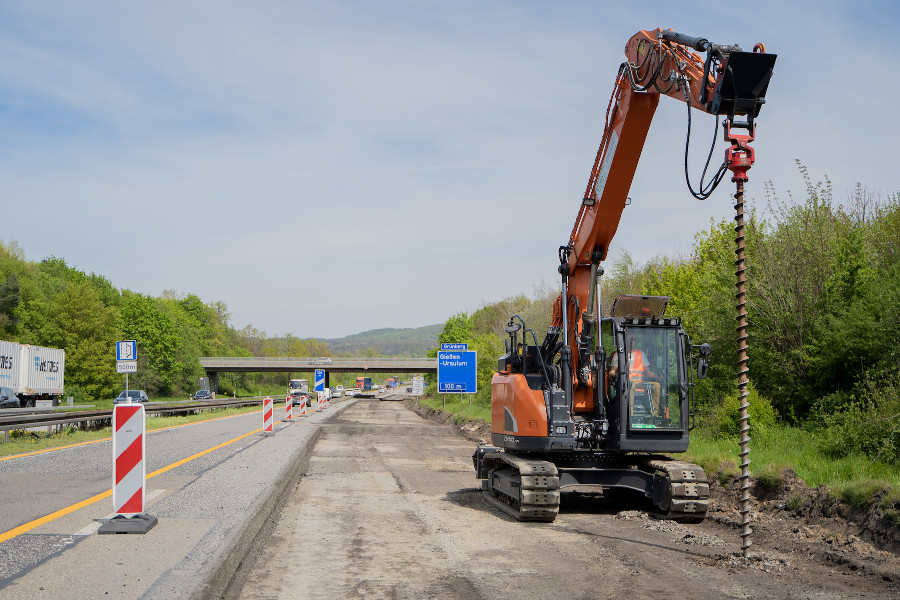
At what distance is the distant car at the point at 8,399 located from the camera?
40594mm

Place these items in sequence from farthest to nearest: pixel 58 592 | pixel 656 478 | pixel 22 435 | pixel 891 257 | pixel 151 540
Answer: pixel 22 435 → pixel 891 257 → pixel 656 478 → pixel 151 540 → pixel 58 592

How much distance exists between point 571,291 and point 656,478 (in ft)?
10.8

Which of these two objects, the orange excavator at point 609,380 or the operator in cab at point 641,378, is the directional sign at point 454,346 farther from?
the operator in cab at point 641,378

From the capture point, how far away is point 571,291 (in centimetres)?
1246

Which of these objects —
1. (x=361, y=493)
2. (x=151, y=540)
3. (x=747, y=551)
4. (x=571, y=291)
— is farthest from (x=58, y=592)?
(x=571, y=291)

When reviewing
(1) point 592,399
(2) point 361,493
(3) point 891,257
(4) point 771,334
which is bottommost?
(2) point 361,493

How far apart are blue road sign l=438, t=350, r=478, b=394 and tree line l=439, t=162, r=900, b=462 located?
39.3ft

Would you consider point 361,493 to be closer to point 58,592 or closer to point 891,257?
point 58,592

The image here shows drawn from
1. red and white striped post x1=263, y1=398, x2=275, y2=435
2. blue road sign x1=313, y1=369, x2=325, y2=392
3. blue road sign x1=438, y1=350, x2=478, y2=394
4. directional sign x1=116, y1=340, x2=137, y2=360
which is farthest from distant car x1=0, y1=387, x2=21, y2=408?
blue road sign x1=313, y1=369, x2=325, y2=392

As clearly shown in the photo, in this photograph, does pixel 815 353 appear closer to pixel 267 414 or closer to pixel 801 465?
pixel 801 465

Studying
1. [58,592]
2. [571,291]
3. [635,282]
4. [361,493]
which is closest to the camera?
[58,592]

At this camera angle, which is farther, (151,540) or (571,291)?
(571,291)

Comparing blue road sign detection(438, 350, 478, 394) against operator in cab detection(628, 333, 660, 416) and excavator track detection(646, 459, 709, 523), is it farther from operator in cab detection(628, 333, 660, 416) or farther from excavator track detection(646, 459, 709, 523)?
excavator track detection(646, 459, 709, 523)

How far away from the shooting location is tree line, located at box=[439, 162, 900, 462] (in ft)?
45.8
